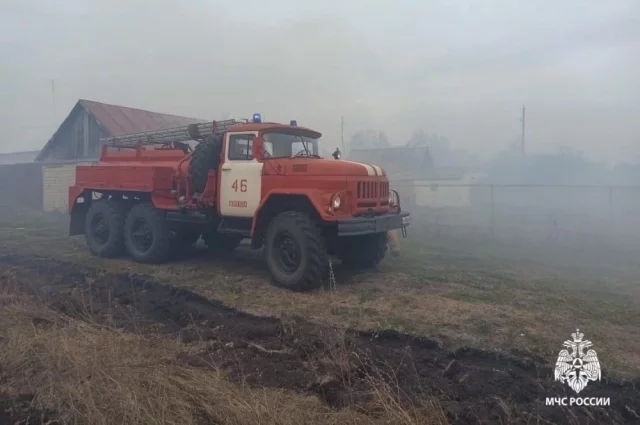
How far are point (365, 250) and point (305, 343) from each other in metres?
4.07

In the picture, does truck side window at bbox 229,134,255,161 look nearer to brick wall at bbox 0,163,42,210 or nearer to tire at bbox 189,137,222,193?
tire at bbox 189,137,222,193

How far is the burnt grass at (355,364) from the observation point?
3797mm

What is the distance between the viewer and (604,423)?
3598mm

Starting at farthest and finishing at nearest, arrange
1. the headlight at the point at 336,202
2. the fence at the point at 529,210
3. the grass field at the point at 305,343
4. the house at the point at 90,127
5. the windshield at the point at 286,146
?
the house at the point at 90,127, the fence at the point at 529,210, the windshield at the point at 286,146, the headlight at the point at 336,202, the grass field at the point at 305,343

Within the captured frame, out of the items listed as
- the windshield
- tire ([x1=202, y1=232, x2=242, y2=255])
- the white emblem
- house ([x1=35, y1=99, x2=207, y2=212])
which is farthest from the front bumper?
house ([x1=35, y1=99, x2=207, y2=212])

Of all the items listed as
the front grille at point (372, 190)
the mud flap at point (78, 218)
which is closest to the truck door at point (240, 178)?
the front grille at point (372, 190)

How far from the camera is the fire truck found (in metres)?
7.61

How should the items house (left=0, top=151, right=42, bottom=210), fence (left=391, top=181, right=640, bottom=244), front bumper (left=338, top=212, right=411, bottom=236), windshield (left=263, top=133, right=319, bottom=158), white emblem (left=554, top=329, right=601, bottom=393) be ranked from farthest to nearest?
house (left=0, top=151, right=42, bottom=210), fence (left=391, top=181, right=640, bottom=244), windshield (left=263, top=133, right=319, bottom=158), front bumper (left=338, top=212, right=411, bottom=236), white emblem (left=554, top=329, right=601, bottom=393)

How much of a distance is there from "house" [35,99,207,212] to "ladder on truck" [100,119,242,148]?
10.3m

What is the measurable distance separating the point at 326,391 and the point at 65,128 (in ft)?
75.3

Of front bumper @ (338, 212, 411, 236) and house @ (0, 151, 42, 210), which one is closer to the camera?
front bumper @ (338, 212, 411, 236)

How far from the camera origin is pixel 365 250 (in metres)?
9.14

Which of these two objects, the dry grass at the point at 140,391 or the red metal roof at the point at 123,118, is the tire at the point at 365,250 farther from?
the red metal roof at the point at 123,118

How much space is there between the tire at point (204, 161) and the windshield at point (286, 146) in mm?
1231
